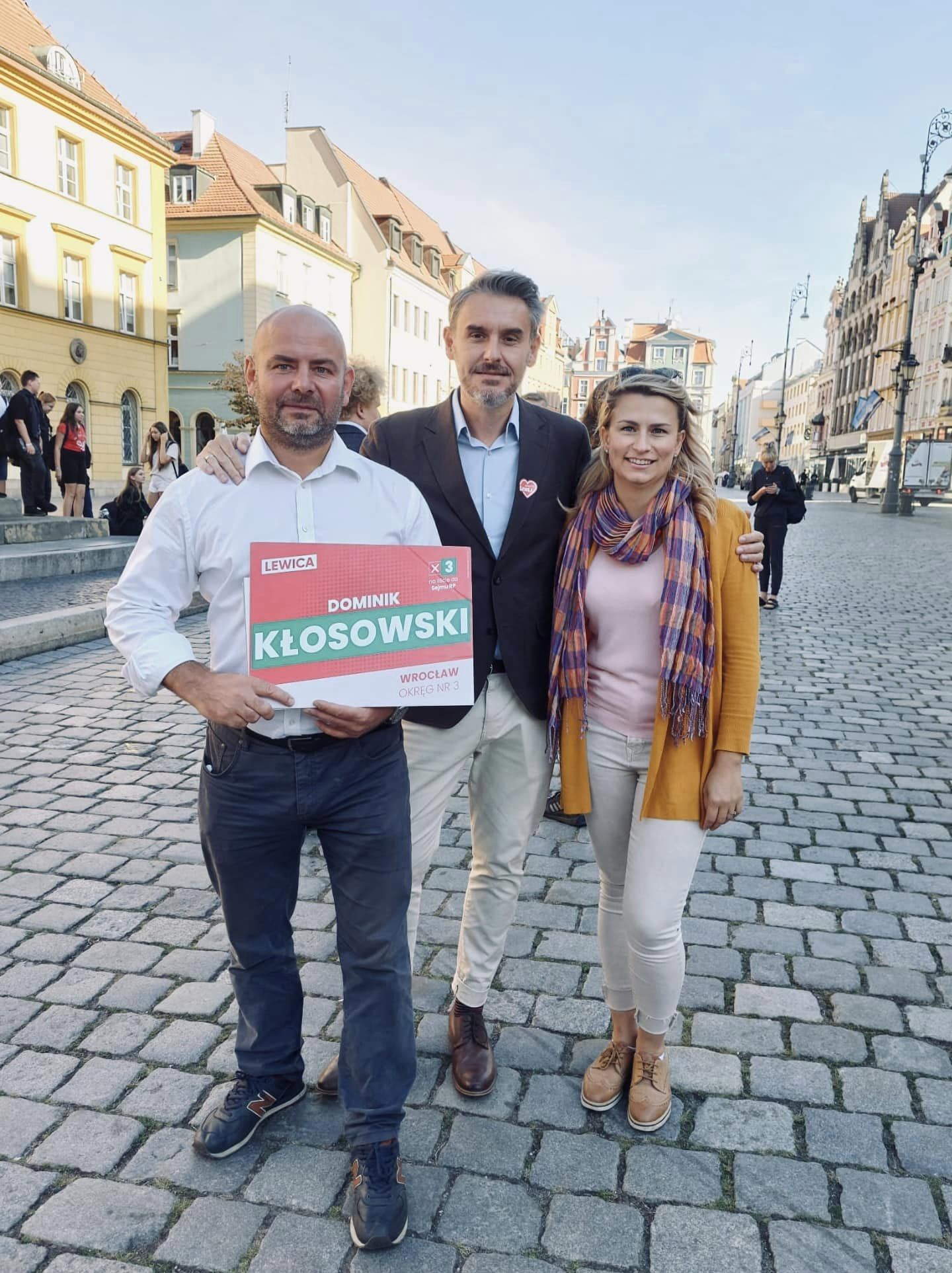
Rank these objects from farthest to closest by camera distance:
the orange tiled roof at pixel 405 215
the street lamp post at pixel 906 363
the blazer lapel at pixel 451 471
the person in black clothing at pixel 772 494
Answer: the orange tiled roof at pixel 405 215, the street lamp post at pixel 906 363, the person in black clothing at pixel 772 494, the blazer lapel at pixel 451 471

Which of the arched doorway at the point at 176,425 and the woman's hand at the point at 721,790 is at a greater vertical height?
the arched doorway at the point at 176,425

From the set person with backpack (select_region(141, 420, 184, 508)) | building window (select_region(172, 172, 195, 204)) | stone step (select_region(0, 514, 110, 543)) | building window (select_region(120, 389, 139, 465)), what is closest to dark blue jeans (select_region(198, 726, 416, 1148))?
person with backpack (select_region(141, 420, 184, 508))

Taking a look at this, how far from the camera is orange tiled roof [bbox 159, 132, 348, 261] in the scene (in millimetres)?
41594

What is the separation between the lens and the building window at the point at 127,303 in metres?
34.4

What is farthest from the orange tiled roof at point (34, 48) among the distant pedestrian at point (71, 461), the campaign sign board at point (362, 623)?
the campaign sign board at point (362, 623)

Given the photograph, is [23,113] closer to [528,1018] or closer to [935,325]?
[528,1018]

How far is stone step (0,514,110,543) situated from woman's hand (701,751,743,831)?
13320mm

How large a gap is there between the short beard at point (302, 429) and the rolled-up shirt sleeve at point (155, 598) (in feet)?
0.90

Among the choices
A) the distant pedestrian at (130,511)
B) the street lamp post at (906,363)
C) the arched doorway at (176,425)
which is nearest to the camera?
the distant pedestrian at (130,511)

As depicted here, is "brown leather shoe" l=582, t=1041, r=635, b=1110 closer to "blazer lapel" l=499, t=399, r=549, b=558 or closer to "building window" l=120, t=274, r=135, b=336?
"blazer lapel" l=499, t=399, r=549, b=558

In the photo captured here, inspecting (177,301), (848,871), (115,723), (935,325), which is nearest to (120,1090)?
(848,871)

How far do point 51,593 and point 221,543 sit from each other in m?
9.60

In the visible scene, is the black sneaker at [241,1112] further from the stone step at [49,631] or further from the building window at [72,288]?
the building window at [72,288]

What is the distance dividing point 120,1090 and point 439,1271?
1120mm
